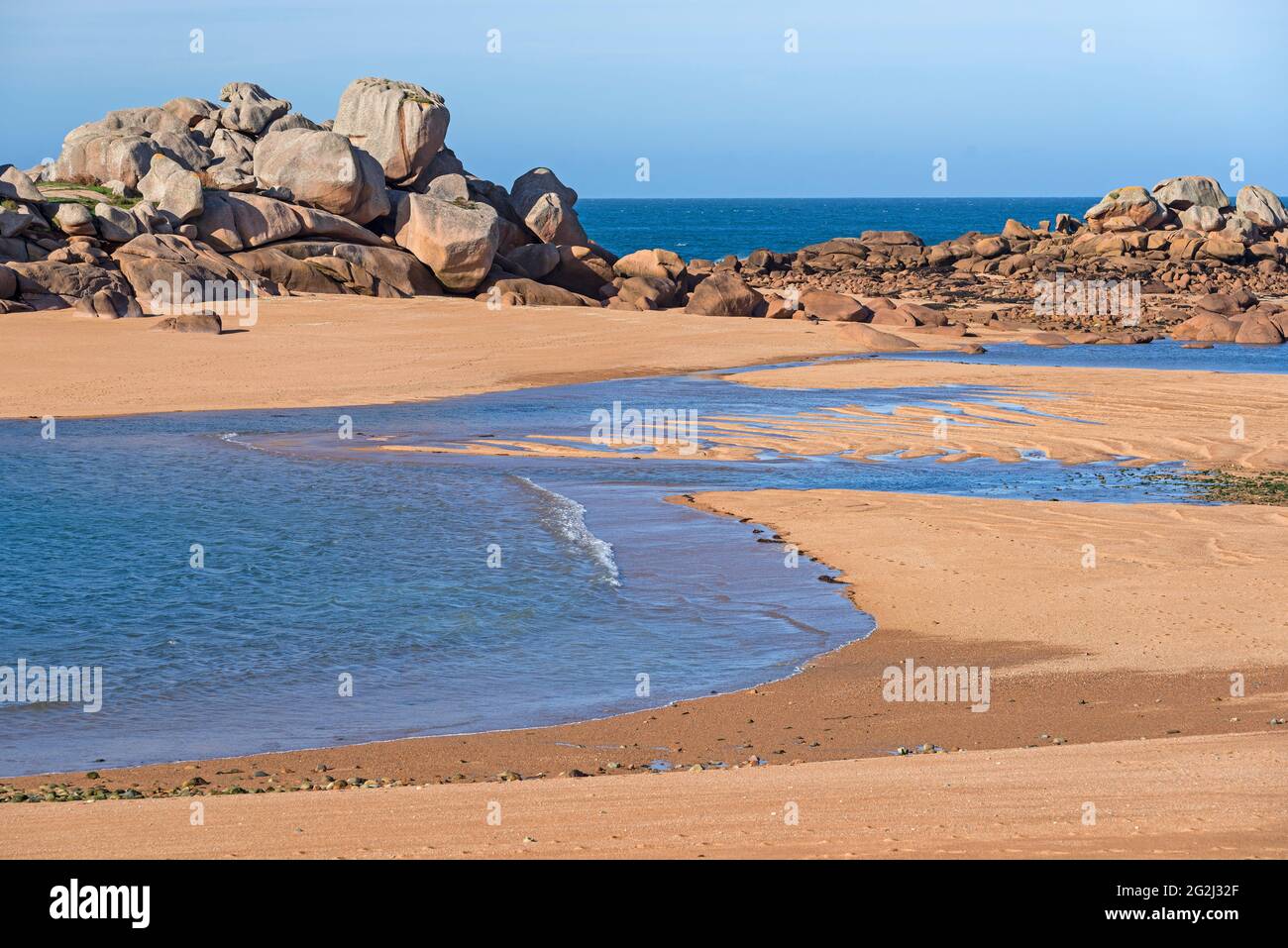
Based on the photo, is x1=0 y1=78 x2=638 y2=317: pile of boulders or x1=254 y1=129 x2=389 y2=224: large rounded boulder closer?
x1=0 y1=78 x2=638 y2=317: pile of boulders

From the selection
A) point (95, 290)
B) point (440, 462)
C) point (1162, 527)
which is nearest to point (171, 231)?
point (95, 290)

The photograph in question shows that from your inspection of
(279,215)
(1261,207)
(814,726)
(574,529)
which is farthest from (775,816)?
(1261,207)

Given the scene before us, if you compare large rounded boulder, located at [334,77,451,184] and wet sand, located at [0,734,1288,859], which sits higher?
large rounded boulder, located at [334,77,451,184]

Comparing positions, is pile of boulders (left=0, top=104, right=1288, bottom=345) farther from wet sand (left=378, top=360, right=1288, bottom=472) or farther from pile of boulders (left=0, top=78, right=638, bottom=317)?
wet sand (left=378, top=360, right=1288, bottom=472)

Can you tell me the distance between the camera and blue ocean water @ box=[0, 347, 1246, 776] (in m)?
8.87

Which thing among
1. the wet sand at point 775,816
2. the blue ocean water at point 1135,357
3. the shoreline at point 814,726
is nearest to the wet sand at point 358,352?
the blue ocean water at point 1135,357

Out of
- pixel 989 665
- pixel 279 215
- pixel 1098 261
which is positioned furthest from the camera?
pixel 1098 261

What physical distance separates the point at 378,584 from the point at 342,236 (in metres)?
25.5

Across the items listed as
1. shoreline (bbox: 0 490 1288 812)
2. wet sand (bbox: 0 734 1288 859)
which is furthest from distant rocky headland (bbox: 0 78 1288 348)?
wet sand (bbox: 0 734 1288 859)

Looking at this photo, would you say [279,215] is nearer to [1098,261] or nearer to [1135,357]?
[1135,357]

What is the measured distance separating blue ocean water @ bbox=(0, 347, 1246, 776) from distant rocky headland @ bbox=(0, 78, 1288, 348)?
12283 millimetres

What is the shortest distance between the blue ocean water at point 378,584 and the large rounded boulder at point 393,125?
20.7 m

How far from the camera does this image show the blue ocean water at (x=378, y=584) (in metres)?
8.87

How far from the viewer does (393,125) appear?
39.1 metres
